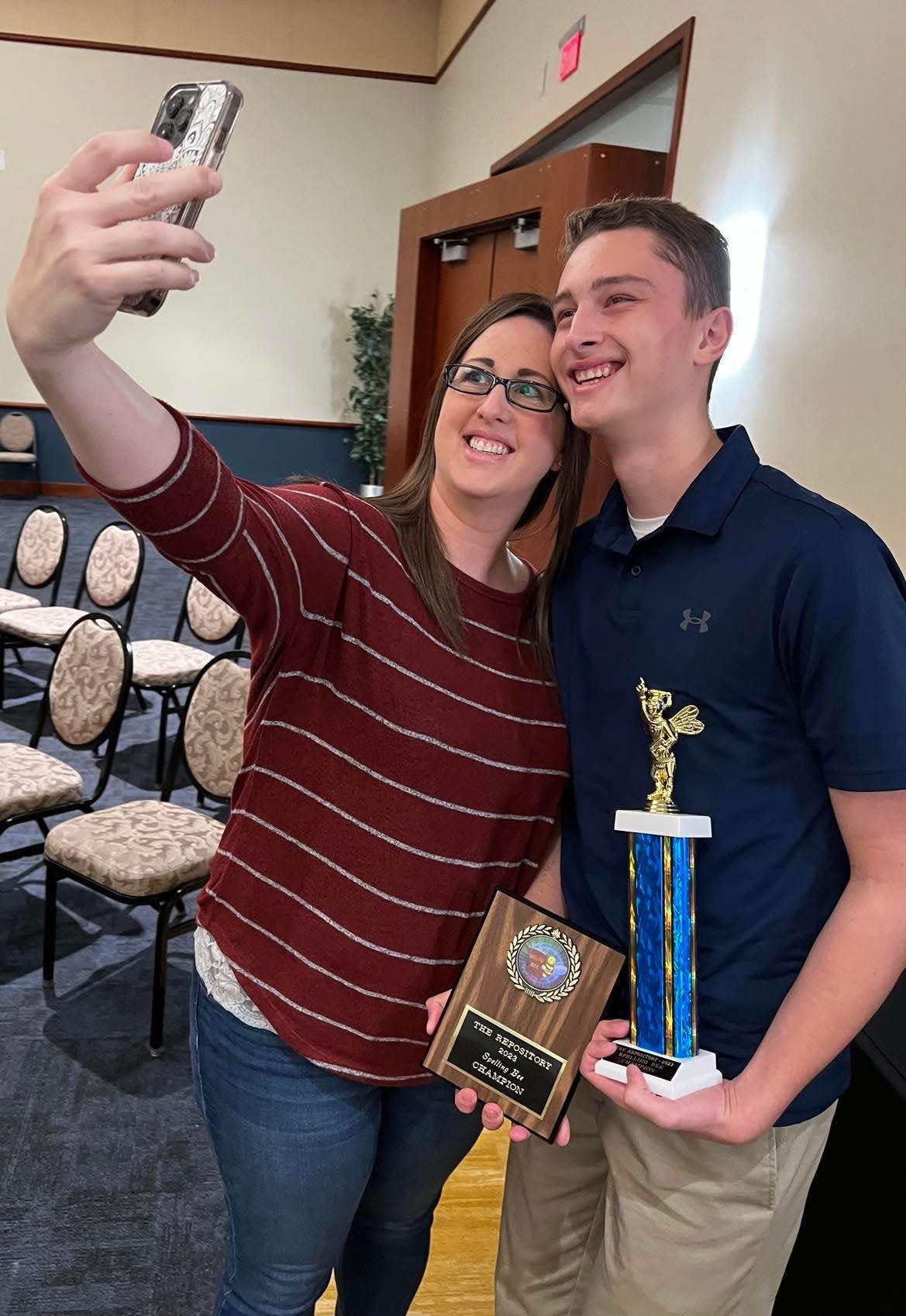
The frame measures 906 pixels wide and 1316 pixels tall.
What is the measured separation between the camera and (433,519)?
4.18 ft

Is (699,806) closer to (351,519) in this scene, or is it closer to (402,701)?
(402,701)

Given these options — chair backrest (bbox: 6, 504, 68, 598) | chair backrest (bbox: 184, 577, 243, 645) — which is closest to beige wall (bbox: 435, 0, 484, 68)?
chair backrest (bbox: 6, 504, 68, 598)

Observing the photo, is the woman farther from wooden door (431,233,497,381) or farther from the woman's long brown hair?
wooden door (431,233,497,381)

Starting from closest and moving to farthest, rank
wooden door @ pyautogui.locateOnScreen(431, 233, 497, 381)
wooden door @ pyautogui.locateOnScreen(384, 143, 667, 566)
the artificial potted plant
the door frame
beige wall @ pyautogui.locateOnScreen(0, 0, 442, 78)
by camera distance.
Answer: wooden door @ pyautogui.locateOnScreen(384, 143, 667, 566) → the door frame → wooden door @ pyautogui.locateOnScreen(431, 233, 497, 381) → beige wall @ pyautogui.locateOnScreen(0, 0, 442, 78) → the artificial potted plant

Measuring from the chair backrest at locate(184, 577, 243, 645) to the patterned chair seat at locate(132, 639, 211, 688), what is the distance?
0.34 ft

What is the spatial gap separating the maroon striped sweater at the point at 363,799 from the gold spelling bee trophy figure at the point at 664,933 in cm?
19

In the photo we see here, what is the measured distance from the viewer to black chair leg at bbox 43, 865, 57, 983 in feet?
9.30

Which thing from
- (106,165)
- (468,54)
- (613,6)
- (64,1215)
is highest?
(468,54)

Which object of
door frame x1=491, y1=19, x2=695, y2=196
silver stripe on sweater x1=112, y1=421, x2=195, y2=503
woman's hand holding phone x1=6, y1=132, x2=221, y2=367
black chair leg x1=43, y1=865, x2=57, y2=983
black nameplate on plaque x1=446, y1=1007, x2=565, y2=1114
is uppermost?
door frame x1=491, y1=19, x2=695, y2=196

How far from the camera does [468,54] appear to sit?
807 centimetres

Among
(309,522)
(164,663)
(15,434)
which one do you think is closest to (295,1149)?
(309,522)

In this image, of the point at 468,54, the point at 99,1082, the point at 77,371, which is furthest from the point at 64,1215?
the point at 468,54

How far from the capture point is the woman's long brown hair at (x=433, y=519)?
1.20m

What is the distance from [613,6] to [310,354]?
6716mm
